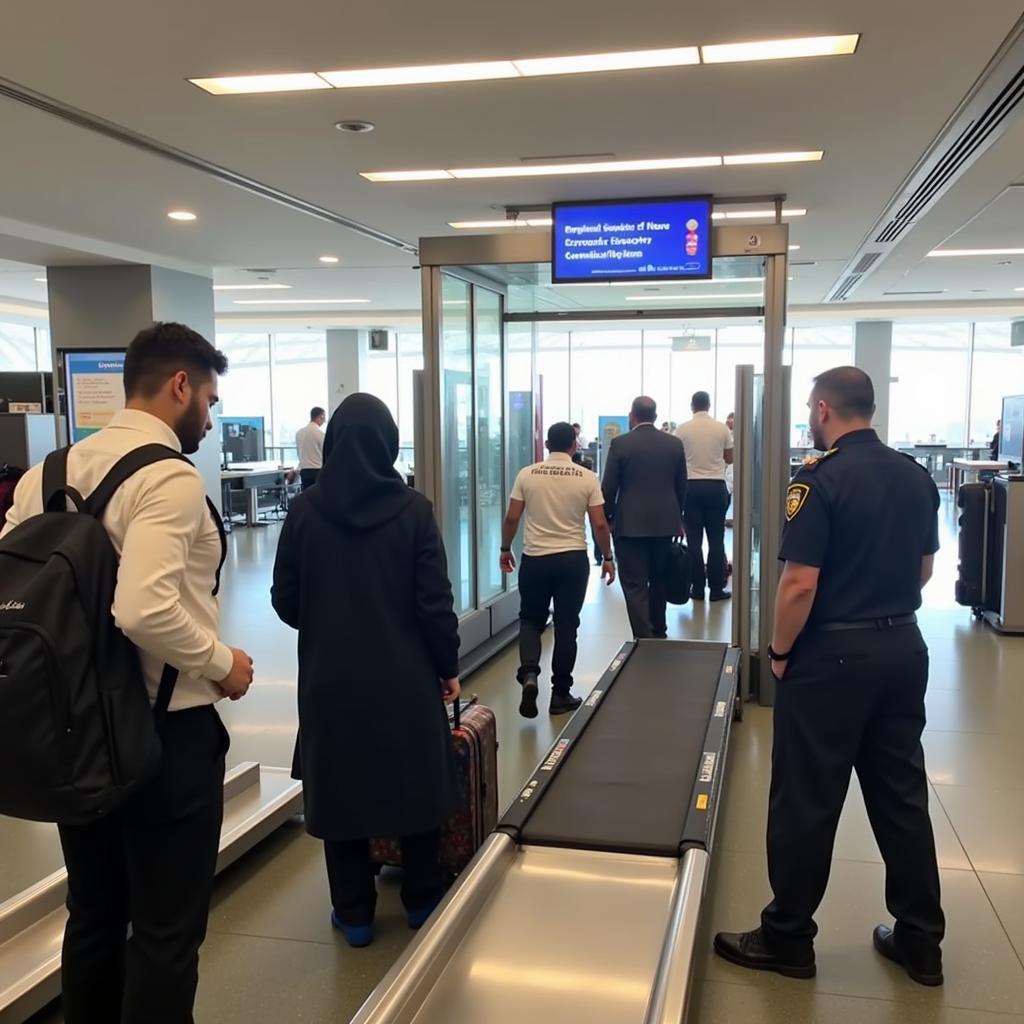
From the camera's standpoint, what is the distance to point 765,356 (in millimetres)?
5234

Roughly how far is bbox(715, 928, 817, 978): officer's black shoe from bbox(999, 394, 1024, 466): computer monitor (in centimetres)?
603

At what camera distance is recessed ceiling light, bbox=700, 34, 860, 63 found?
3.74 m

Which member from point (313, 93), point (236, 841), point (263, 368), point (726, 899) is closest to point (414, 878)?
point (236, 841)

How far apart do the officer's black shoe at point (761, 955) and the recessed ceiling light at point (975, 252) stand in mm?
8236

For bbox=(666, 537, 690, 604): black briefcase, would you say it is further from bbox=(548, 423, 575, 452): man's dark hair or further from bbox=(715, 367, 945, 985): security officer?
bbox=(715, 367, 945, 985): security officer

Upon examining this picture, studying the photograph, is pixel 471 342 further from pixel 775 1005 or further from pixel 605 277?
pixel 775 1005

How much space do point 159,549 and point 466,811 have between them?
1782mm

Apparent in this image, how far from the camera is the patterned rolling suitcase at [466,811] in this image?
3.24m

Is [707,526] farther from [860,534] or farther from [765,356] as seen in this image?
[860,534]

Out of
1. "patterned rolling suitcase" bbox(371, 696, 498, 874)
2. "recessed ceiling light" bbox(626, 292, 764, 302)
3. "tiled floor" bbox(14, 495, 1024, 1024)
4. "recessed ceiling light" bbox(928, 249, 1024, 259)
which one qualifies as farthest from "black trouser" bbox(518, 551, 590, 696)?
"recessed ceiling light" bbox(928, 249, 1024, 259)

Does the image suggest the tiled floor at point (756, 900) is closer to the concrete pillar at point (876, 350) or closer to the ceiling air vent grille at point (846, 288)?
the ceiling air vent grille at point (846, 288)

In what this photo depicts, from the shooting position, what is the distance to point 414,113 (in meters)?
4.59

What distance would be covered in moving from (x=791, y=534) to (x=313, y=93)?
3036mm

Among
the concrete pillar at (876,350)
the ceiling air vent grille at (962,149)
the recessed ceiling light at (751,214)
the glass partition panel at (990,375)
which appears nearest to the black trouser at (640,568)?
the recessed ceiling light at (751,214)
